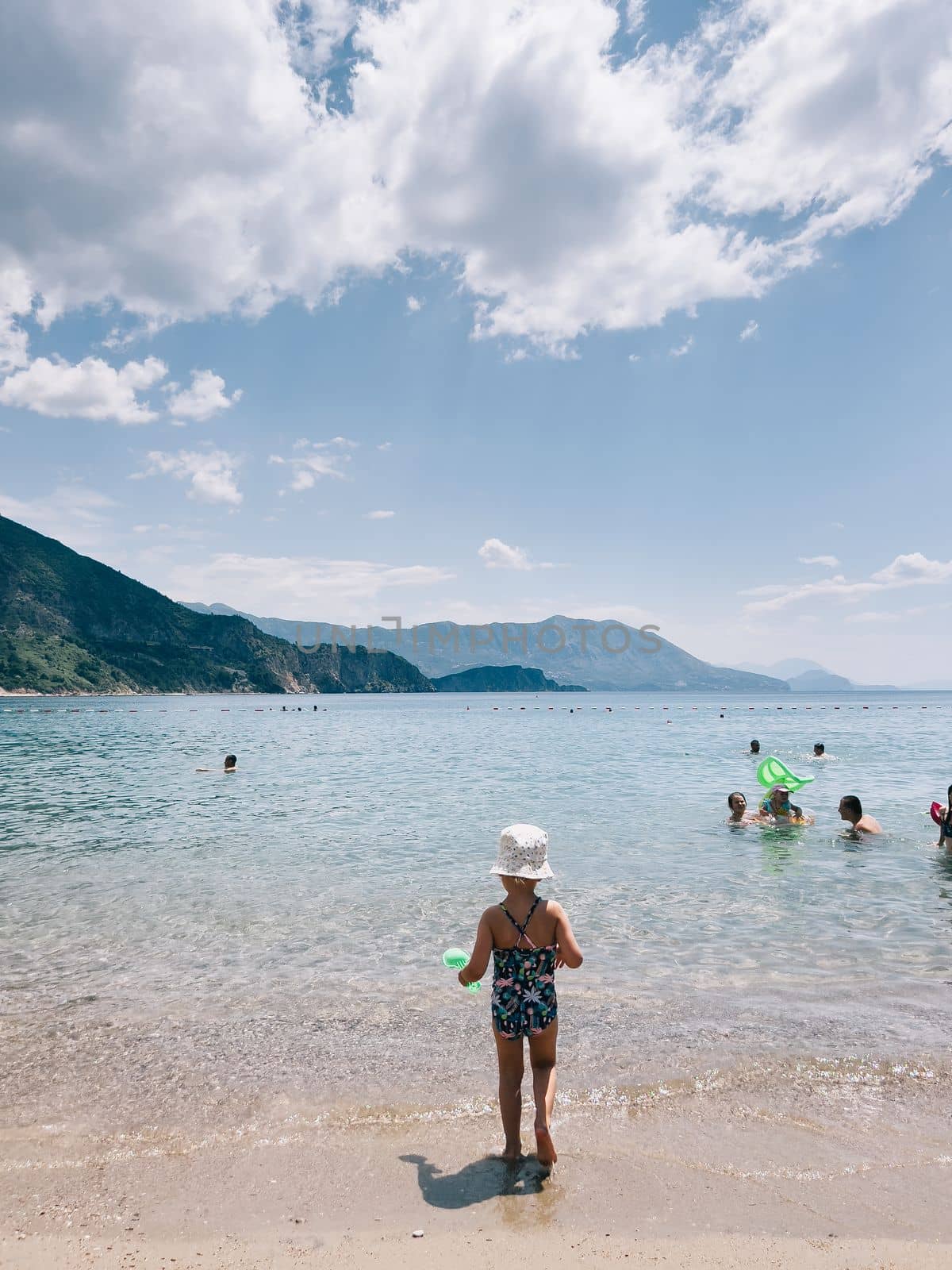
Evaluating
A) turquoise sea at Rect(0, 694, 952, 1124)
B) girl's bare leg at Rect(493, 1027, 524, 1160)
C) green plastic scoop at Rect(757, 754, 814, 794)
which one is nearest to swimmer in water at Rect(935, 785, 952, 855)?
turquoise sea at Rect(0, 694, 952, 1124)

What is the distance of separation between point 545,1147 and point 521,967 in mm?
1181

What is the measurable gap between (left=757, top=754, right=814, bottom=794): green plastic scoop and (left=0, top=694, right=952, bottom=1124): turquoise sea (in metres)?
1.47

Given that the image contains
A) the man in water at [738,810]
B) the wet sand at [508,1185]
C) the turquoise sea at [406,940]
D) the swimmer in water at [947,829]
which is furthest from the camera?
the man in water at [738,810]

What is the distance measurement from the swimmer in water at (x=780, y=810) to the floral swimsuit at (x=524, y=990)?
15.7 meters

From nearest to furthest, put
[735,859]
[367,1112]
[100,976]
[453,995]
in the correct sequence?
[367,1112] < [453,995] < [100,976] < [735,859]

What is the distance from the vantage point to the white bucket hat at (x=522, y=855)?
504 cm

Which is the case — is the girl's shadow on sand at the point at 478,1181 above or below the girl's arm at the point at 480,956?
below

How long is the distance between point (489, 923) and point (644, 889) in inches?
343

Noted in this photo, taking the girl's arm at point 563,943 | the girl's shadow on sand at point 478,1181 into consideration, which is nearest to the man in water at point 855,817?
the girl's arm at point 563,943

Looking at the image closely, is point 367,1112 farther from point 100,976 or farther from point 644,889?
point 644,889

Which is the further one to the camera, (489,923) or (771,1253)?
(489,923)

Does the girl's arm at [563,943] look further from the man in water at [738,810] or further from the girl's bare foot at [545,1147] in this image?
the man in water at [738,810]

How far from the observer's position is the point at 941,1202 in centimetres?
452

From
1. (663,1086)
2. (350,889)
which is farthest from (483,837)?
(663,1086)
